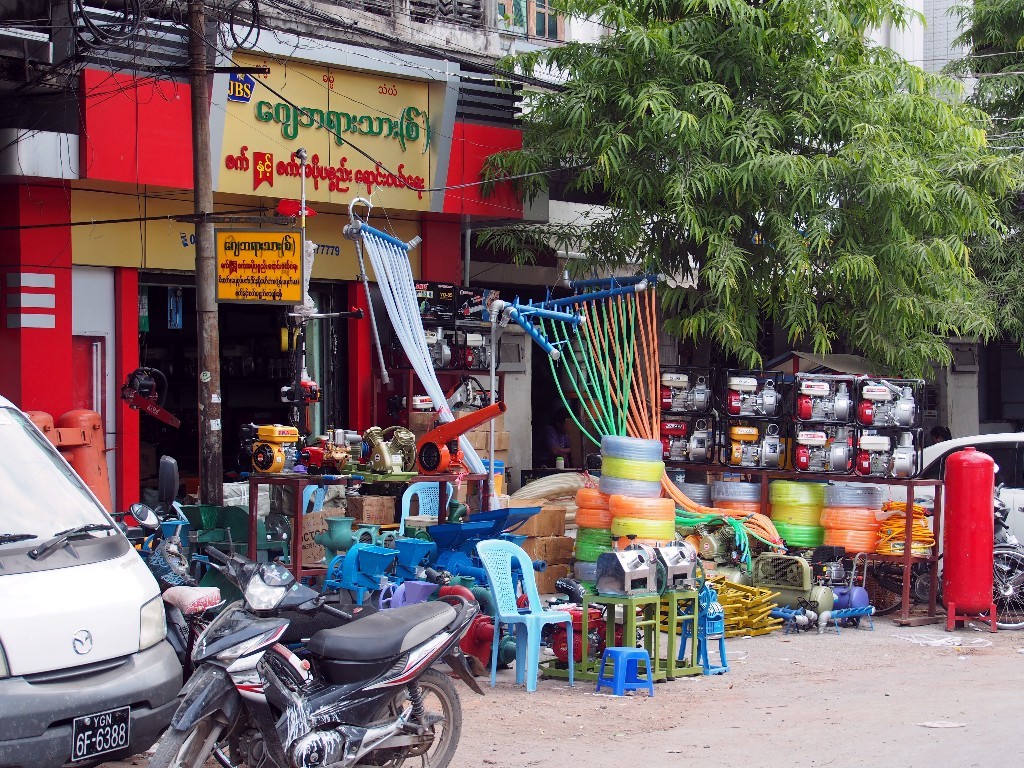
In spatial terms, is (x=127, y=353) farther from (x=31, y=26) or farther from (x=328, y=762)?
(x=328, y=762)

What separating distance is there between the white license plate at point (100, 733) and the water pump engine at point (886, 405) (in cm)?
826

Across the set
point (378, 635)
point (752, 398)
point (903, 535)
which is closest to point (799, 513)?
point (903, 535)

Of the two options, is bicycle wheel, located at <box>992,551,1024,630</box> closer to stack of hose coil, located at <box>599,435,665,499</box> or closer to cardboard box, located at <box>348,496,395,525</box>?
stack of hose coil, located at <box>599,435,665,499</box>

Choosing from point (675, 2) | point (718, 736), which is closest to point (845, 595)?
point (718, 736)

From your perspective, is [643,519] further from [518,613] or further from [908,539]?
[908,539]

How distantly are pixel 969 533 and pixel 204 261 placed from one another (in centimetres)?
679

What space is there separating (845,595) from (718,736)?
4.41 meters

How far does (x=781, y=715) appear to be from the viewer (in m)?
7.95

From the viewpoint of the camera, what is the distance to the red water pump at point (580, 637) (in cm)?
891

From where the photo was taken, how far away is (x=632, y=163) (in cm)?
1398

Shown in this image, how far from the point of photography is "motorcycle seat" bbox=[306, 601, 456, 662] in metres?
5.69

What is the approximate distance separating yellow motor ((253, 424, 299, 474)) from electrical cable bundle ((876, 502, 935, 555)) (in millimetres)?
5400

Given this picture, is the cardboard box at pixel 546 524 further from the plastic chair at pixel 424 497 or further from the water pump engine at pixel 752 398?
the water pump engine at pixel 752 398

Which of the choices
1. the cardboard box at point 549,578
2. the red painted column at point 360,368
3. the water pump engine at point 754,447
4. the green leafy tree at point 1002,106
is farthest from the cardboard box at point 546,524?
the green leafy tree at point 1002,106
